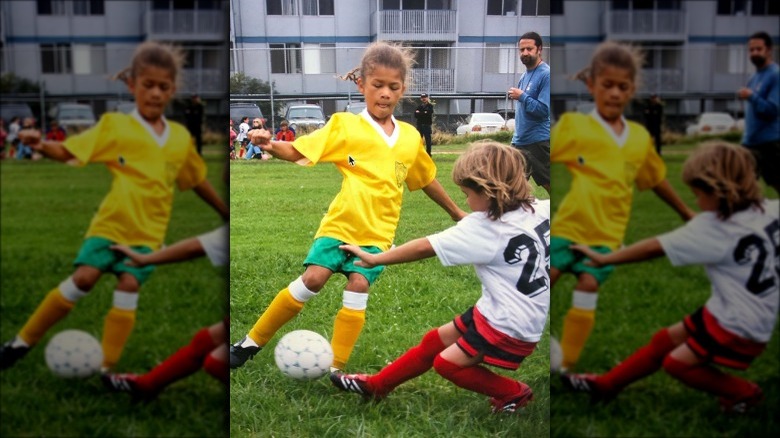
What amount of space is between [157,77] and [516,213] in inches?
55.0

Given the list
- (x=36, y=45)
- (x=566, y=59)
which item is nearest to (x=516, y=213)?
(x=566, y=59)

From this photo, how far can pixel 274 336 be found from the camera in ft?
11.7

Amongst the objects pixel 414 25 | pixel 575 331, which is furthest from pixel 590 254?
pixel 414 25

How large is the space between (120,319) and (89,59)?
94 centimetres

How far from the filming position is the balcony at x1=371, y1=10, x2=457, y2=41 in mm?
3488

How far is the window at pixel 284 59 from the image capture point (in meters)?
3.52

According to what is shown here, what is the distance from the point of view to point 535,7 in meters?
3.46

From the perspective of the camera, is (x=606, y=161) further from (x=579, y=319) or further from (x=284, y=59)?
(x=284, y=59)

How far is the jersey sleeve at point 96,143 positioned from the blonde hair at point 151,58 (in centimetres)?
17

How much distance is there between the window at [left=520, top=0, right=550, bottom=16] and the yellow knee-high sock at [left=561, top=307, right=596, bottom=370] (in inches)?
44.0

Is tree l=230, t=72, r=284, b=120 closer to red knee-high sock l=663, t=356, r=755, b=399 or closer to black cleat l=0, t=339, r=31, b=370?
black cleat l=0, t=339, r=31, b=370

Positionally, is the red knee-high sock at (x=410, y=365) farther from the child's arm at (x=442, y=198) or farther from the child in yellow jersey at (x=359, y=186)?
the child's arm at (x=442, y=198)

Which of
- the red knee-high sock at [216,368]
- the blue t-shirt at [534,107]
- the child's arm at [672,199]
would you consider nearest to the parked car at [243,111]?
the red knee-high sock at [216,368]

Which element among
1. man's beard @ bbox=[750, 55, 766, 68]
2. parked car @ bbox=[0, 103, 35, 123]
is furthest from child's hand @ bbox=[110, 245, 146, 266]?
man's beard @ bbox=[750, 55, 766, 68]
